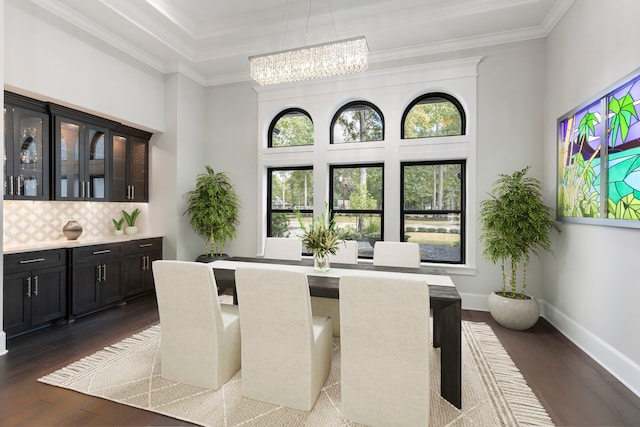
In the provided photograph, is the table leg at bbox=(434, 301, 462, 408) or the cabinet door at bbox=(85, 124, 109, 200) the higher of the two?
the cabinet door at bbox=(85, 124, 109, 200)

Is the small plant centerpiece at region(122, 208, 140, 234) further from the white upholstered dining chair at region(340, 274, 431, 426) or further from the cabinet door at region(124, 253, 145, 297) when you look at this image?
the white upholstered dining chair at region(340, 274, 431, 426)

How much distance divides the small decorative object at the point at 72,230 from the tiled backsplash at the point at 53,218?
185mm

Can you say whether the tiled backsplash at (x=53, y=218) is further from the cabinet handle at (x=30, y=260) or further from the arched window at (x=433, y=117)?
the arched window at (x=433, y=117)

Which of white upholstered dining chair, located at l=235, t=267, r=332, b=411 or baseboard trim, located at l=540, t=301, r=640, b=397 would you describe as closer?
white upholstered dining chair, located at l=235, t=267, r=332, b=411

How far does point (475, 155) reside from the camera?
404 cm

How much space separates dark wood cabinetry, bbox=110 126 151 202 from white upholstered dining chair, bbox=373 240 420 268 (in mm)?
3596

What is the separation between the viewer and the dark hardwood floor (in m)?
1.91

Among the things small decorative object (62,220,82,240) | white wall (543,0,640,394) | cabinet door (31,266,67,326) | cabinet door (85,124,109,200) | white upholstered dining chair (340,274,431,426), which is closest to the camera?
white upholstered dining chair (340,274,431,426)

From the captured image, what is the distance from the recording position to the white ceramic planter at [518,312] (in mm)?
3252

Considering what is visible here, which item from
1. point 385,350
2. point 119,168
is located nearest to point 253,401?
point 385,350

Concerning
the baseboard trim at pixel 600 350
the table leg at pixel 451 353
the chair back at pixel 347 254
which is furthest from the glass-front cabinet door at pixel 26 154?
the baseboard trim at pixel 600 350

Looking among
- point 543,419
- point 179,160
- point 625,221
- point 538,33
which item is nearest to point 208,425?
point 543,419

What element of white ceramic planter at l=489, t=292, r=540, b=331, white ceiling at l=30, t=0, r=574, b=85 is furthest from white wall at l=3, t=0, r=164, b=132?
white ceramic planter at l=489, t=292, r=540, b=331

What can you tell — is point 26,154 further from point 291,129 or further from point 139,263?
point 291,129
